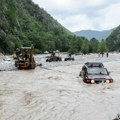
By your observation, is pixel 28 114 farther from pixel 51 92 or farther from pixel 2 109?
pixel 51 92

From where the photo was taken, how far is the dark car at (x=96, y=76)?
93.9 ft

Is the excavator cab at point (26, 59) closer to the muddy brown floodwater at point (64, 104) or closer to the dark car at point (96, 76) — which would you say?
the dark car at point (96, 76)

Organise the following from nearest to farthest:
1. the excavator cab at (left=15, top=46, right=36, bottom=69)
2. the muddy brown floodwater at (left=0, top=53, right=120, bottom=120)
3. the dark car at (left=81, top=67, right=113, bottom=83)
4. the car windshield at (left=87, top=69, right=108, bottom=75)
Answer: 1. the muddy brown floodwater at (left=0, top=53, right=120, bottom=120)
2. the dark car at (left=81, top=67, right=113, bottom=83)
3. the car windshield at (left=87, top=69, right=108, bottom=75)
4. the excavator cab at (left=15, top=46, right=36, bottom=69)

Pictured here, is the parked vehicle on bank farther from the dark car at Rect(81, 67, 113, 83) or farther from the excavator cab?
the excavator cab

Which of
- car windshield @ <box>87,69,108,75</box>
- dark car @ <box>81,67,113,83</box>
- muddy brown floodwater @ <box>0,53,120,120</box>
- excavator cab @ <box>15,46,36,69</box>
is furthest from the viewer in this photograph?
excavator cab @ <box>15,46,36,69</box>

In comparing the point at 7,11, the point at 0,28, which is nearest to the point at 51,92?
the point at 0,28

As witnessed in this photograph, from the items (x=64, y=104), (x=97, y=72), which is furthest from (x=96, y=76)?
(x=64, y=104)

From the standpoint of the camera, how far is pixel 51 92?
85.9 ft

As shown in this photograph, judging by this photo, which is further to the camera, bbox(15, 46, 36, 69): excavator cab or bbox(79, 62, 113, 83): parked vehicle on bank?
bbox(15, 46, 36, 69): excavator cab

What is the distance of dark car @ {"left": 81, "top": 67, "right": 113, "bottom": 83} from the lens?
28609mm

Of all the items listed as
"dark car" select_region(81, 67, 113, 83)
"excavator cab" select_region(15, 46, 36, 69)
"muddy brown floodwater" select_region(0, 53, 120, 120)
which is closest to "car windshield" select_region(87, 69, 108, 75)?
"dark car" select_region(81, 67, 113, 83)

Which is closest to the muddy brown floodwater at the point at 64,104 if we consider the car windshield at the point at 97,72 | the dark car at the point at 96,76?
the dark car at the point at 96,76

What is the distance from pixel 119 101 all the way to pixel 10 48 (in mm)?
115364

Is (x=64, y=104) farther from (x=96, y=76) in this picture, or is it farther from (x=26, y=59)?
(x=26, y=59)
